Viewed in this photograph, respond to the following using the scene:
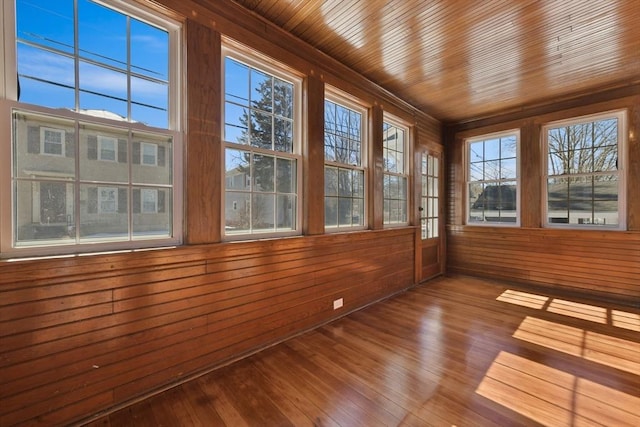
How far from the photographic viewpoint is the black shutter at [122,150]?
5.73ft

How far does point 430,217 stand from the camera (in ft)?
15.9

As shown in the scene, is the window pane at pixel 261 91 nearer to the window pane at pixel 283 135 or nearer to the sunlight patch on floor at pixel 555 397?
the window pane at pixel 283 135

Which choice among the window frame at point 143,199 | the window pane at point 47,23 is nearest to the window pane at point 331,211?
the window frame at point 143,199

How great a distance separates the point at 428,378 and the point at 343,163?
2.23 meters

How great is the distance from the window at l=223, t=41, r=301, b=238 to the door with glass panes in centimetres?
259

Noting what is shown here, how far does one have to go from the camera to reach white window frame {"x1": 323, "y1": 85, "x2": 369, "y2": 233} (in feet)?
10.1

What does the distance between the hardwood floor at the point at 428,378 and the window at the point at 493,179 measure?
1971mm

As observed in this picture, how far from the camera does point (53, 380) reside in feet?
4.88

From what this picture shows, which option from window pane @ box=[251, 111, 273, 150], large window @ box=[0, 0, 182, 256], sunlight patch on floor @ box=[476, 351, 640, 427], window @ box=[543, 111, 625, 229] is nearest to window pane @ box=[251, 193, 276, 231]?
window pane @ box=[251, 111, 273, 150]

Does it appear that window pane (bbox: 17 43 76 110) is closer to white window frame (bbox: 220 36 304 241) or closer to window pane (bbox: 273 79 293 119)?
white window frame (bbox: 220 36 304 241)

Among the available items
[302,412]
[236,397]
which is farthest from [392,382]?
[236,397]

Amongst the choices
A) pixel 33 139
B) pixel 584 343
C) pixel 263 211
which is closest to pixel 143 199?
pixel 33 139

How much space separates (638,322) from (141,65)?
Result: 5.23 meters

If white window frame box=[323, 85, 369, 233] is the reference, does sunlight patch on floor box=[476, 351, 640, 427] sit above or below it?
below
